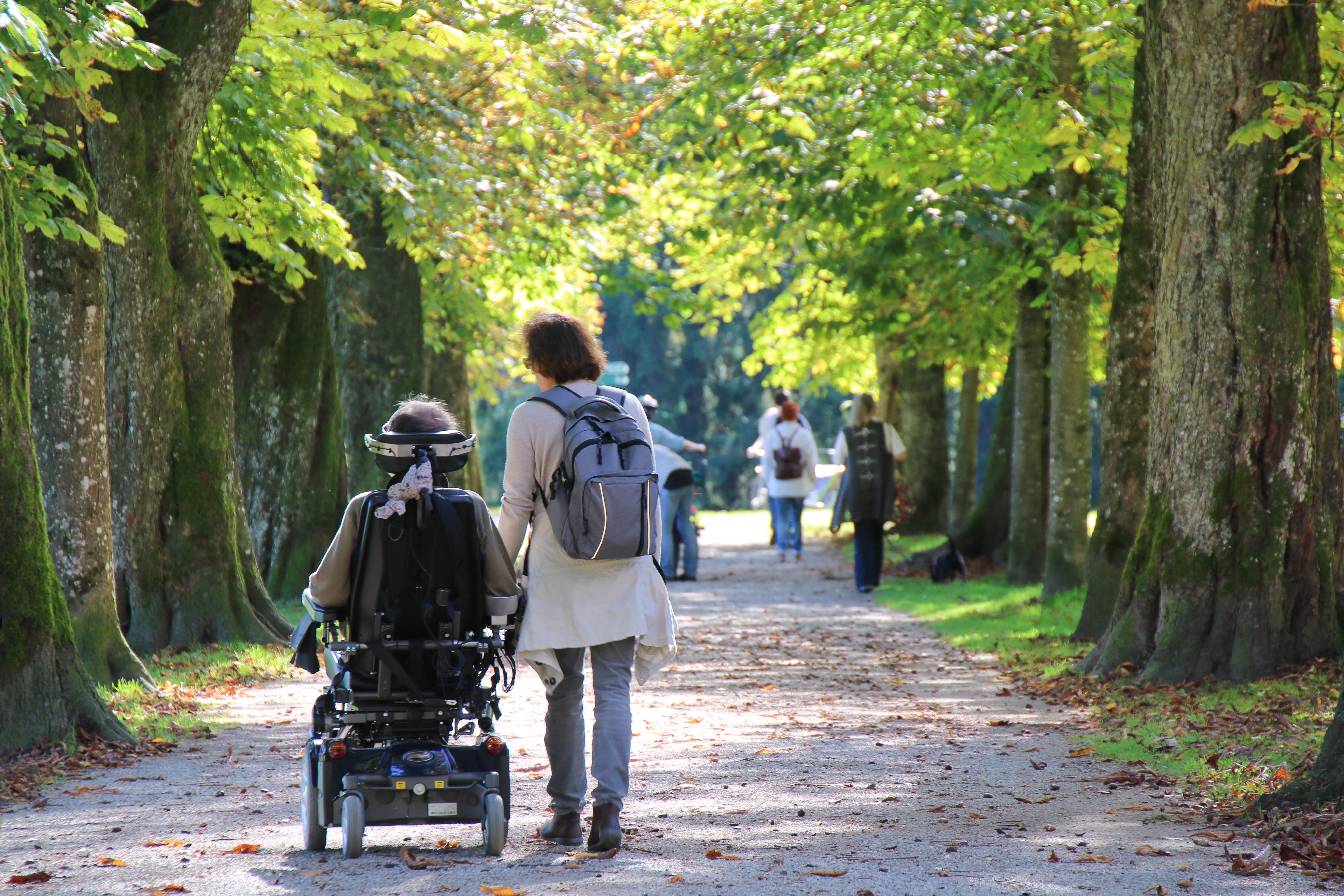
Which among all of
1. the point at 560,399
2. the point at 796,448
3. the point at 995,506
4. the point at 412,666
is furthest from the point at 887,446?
the point at 412,666

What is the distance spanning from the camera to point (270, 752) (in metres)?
7.25

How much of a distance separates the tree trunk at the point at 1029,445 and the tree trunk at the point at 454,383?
8.49 meters

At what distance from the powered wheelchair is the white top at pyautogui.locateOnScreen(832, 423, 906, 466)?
425 inches

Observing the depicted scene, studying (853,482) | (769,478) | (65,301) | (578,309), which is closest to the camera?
(65,301)

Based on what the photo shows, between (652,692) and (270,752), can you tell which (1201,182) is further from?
(270,752)

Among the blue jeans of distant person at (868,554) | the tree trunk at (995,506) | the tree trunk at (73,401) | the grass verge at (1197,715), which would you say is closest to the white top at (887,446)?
the blue jeans of distant person at (868,554)

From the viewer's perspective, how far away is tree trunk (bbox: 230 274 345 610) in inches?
526

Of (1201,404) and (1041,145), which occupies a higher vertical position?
(1041,145)

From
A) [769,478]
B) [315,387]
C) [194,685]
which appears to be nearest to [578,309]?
[769,478]

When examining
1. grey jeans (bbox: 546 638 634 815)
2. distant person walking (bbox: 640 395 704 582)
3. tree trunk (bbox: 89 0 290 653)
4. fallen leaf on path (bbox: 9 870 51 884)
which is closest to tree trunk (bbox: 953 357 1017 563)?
distant person walking (bbox: 640 395 704 582)

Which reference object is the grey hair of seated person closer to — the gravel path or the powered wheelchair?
the powered wheelchair

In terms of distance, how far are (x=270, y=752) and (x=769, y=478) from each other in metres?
12.0

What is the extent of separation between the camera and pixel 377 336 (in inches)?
651

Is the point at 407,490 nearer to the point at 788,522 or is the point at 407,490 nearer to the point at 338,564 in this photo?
the point at 338,564
